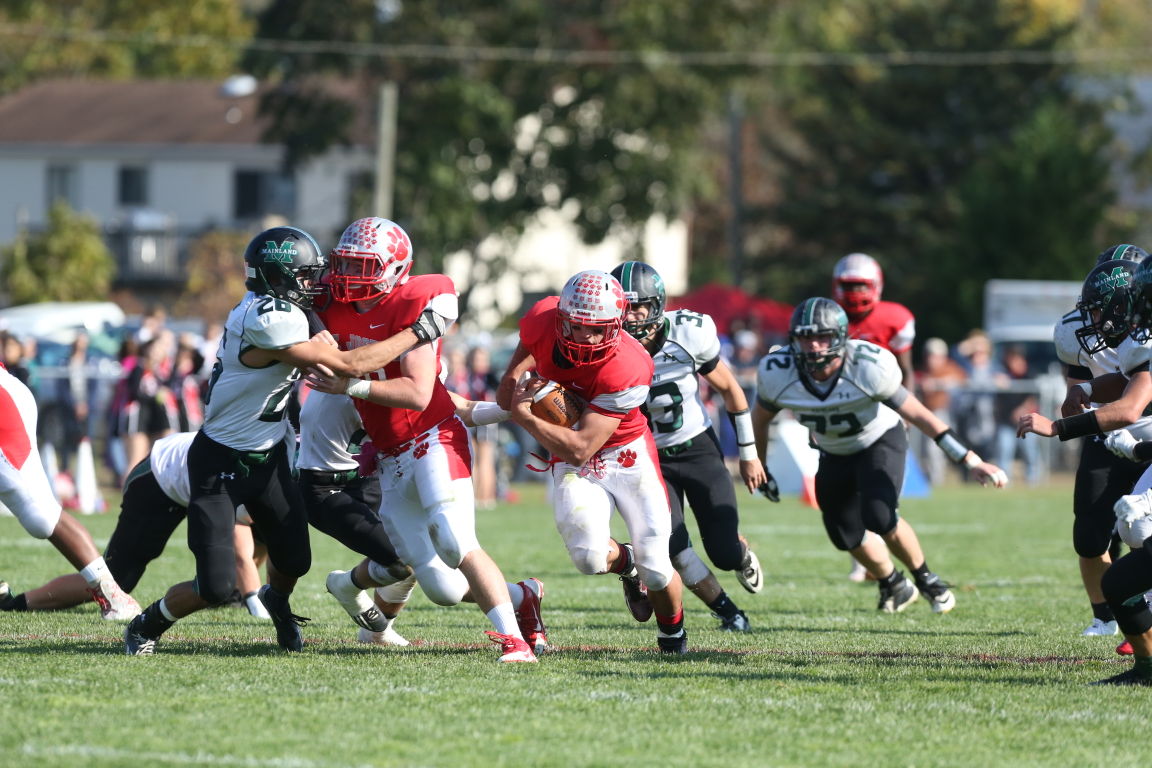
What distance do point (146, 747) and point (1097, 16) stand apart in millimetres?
44912

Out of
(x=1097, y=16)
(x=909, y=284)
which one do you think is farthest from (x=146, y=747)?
(x=1097, y=16)

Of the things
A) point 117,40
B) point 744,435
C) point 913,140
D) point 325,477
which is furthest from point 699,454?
point 117,40

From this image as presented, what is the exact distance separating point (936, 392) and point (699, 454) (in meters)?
12.5

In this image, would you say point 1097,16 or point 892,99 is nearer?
point 892,99

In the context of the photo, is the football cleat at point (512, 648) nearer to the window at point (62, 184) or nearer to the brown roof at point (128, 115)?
the brown roof at point (128, 115)

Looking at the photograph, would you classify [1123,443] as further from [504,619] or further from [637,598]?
[504,619]

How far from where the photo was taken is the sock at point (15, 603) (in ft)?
26.5

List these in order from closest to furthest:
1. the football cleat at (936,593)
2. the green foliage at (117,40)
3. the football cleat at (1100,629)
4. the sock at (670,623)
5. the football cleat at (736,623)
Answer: the sock at (670,623) → the football cleat at (1100,629) → the football cleat at (736,623) → the football cleat at (936,593) → the green foliage at (117,40)

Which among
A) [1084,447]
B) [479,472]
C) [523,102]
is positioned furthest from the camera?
[523,102]

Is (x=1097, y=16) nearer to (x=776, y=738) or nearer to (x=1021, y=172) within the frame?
(x=1021, y=172)

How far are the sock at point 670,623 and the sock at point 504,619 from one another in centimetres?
69

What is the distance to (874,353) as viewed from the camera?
8.28m

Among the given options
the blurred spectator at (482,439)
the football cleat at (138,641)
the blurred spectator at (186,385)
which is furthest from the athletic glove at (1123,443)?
the blurred spectator at (482,439)

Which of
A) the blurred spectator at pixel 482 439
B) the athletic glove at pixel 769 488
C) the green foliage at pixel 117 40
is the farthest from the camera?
the green foliage at pixel 117 40
